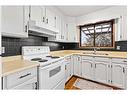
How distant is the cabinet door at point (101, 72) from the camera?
2447mm

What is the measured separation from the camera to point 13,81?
102 cm

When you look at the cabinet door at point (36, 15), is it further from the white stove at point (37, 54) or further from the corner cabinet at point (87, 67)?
the corner cabinet at point (87, 67)

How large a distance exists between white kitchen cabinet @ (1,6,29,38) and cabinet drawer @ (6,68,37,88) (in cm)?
54

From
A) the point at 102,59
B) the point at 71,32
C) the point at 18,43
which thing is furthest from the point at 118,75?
the point at 18,43

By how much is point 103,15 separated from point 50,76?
96.2 inches

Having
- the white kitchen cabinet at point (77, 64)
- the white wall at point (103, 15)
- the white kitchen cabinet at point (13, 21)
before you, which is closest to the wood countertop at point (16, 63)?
the white kitchen cabinet at point (13, 21)

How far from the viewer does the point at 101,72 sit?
253 cm

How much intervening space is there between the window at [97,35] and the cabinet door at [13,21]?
2559 millimetres

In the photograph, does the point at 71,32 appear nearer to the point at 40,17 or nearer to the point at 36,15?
the point at 40,17

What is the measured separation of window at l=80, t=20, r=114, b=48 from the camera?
308 centimetres

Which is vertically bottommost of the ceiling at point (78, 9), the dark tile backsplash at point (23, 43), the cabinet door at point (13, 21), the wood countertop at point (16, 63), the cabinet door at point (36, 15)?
the wood countertop at point (16, 63)

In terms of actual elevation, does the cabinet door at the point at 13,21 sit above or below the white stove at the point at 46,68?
above
